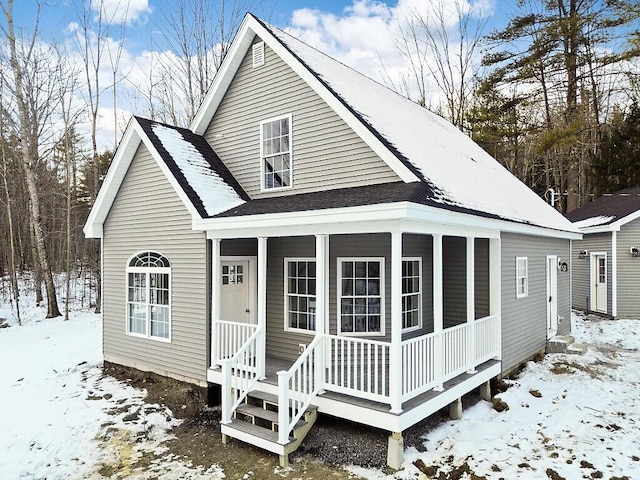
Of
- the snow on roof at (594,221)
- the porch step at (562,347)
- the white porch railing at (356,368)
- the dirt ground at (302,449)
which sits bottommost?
the dirt ground at (302,449)

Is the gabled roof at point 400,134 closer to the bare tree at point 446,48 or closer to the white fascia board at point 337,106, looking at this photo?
the white fascia board at point 337,106

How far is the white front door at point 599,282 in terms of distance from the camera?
630 inches

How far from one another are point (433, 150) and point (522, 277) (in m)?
3.41

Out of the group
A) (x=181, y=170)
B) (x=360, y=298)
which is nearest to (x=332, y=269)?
(x=360, y=298)

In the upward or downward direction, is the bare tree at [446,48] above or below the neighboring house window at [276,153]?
above

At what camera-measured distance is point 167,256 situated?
8.82 meters

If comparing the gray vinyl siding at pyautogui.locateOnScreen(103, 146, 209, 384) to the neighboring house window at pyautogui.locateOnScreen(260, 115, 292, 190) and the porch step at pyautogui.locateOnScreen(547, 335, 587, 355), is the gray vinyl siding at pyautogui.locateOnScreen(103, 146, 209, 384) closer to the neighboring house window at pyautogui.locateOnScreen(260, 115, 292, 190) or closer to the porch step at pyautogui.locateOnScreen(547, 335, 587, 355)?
the neighboring house window at pyautogui.locateOnScreen(260, 115, 292, 190)

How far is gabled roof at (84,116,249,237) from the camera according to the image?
8.44 metres

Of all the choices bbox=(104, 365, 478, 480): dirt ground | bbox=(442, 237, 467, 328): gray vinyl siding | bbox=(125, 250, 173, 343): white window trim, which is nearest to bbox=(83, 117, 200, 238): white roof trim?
bbox=(125, 250, 173, 343): white window trim

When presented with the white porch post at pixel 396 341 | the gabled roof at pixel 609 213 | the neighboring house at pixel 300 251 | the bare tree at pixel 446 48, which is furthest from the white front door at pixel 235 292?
the bare tree at pixel 446 48

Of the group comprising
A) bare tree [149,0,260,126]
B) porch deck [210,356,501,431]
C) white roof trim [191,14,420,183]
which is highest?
bare tree [149,0,260,126]

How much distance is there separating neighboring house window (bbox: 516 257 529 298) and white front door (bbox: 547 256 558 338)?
2353mm

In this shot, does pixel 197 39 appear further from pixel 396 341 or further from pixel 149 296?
pixel 396 341

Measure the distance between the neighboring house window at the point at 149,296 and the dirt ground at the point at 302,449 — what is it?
6.83ft
